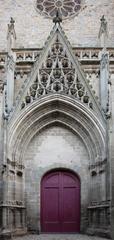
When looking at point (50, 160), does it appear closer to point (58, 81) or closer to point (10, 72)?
A: point (58, 81)

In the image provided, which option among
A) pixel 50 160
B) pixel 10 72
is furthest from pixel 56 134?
pixel 10 72

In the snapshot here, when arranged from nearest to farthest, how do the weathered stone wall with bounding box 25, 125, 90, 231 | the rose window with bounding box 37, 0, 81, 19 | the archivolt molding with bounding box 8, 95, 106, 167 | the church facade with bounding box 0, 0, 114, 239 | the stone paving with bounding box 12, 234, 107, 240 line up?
1. the stone paving with bounding box 12, 234, 107, 240
2. the church facade with bounding box 0, 0, 114, 239
3. the archivolt molding with bounding box 8, 95, 106, 167
4. the weathered stone wall with bounding box 25, 125, 90, 231
5. the rose window with bounding box 37, 0, 81, 19

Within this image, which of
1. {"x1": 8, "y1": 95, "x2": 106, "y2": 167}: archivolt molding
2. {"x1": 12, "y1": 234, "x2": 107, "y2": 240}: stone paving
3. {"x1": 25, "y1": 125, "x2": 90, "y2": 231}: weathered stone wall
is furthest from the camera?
{"x1": 25, "y1": 125, "x2": 90, "y2": 231}: weathered stone wall

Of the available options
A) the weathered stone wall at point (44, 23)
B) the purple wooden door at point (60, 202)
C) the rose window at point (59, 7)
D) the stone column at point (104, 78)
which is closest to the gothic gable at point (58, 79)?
the stone column at point (104, 78)

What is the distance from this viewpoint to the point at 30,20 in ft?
55.6

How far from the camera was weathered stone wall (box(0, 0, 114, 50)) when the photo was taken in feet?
53.9

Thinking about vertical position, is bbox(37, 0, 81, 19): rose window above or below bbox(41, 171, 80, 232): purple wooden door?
above

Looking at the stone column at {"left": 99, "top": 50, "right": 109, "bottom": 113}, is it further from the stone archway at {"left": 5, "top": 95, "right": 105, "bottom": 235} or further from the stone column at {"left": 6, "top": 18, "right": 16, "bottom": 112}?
the stone column at {"left": 6, "top": 18, "right": 16, "bottom": 112}

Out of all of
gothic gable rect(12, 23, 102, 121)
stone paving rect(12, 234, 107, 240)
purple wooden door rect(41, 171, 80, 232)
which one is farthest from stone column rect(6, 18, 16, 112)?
stone paving rect(12, 234, 107, 240)

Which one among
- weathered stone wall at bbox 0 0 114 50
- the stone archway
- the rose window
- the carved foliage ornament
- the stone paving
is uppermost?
the rose window

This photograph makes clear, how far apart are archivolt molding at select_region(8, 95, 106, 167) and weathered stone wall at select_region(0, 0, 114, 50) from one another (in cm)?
337

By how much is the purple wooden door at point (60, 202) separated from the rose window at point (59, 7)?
23.3ft

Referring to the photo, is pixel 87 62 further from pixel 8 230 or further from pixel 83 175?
pixel 8 230

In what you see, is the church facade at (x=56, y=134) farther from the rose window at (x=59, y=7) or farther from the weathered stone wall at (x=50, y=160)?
the rose window at (x=59, y=7)
